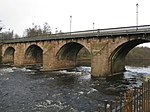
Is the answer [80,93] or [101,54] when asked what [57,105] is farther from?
[101,54]

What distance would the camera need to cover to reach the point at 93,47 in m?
38.1

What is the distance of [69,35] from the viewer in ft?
145

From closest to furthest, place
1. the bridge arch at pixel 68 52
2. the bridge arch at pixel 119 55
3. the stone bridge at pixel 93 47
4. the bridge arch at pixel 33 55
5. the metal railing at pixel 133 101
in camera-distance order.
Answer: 1. the metal railing at pixel 133 101
2. the stone bridge at pixel 93 47
3. the bridge arch at pixel 119 55
4. the bridge arch at pixel 68 52
5. the bridge arch at pixel 33 55

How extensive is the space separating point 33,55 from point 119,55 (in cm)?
3048

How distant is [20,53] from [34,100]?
1564 inches

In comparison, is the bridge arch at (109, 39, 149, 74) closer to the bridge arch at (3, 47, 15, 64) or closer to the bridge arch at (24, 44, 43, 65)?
the bridge arch at (24, 44, 43, 65)

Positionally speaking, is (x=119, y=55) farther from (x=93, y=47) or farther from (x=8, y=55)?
(x=8, y=55)

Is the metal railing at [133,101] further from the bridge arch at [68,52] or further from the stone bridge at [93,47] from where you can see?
the bridge arch at [68,52]

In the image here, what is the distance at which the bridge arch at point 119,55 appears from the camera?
36312 mm

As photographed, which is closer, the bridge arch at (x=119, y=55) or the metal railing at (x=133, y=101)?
the metal railing at (x=133, y=101)

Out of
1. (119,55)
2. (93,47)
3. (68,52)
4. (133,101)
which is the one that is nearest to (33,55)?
(68,52)

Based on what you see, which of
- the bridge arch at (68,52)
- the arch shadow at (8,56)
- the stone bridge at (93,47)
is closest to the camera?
the stone bridge at (93,47)

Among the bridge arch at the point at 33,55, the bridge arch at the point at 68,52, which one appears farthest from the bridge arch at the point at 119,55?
the bridge arch at the point at 33,55

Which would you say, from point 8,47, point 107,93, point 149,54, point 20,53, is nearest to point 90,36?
point 107,93
